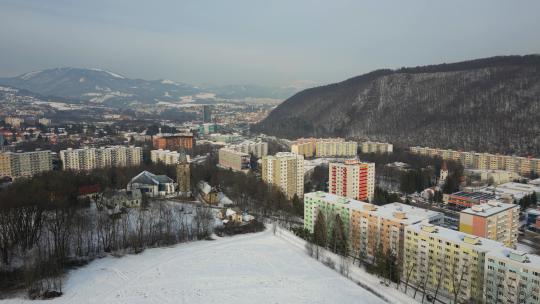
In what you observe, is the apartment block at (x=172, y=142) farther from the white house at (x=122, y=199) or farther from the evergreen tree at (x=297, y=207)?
the evergreen tree at (x=297, y=207)

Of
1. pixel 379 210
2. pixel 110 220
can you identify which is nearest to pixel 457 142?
pixel 379 210

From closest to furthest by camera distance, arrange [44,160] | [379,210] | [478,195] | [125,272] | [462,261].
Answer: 1. [462,261]
2. [125,272]
3. [379,210]
4. [478,195]
5. [44,160]

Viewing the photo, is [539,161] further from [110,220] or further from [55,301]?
[55,301]

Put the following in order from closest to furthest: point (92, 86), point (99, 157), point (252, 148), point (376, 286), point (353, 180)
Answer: point (376, 286) → point (353, 180) → point (99, 157) → point (252, 148) → point (92, 86)

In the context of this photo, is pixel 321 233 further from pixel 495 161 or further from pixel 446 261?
pixel 495 161

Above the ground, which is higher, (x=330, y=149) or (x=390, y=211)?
(x=330, y=149)

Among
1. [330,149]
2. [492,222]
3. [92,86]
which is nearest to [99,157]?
[330,149]
